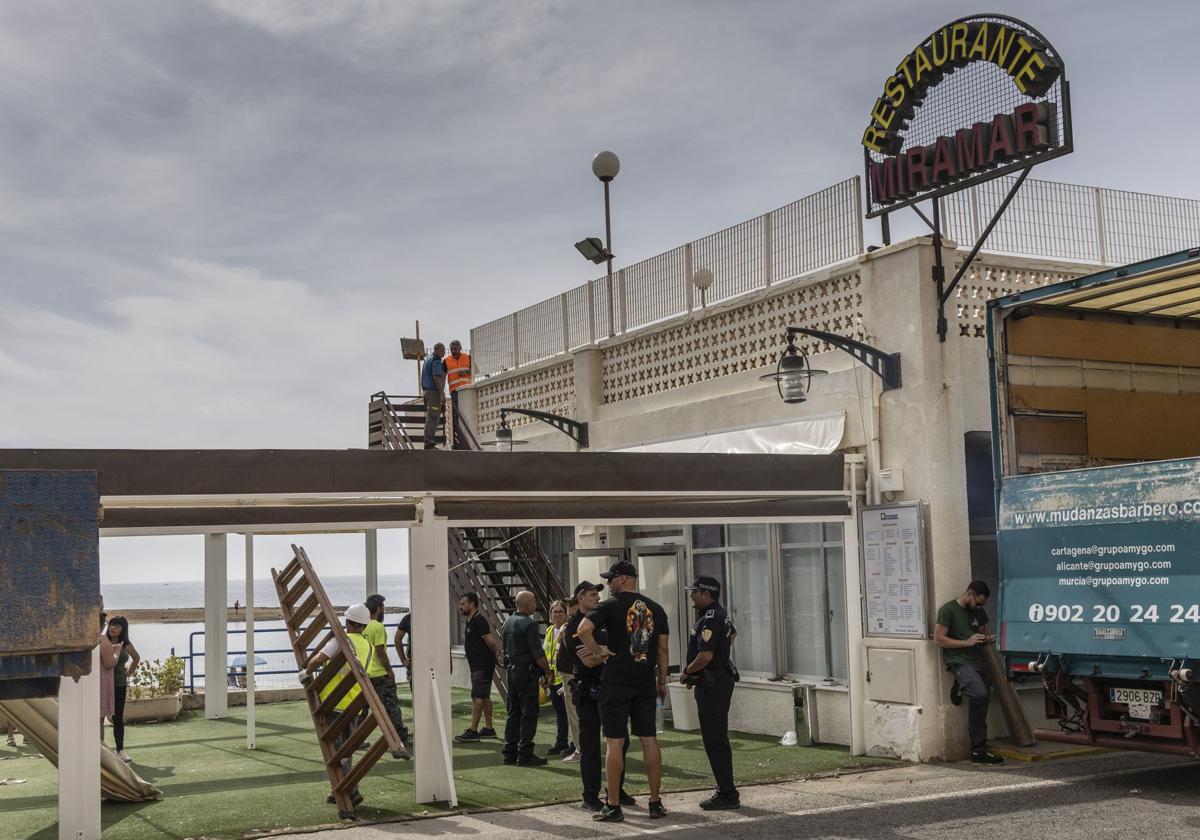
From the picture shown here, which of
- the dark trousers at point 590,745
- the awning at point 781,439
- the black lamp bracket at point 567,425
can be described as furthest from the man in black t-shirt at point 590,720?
the black lamp bracket at point 567,425

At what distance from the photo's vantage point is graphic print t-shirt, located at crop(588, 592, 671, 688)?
30.6 feet

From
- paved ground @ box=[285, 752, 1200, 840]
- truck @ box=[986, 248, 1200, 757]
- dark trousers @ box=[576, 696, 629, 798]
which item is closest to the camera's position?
paved ground @ box=[285, 752, 1200, 840]

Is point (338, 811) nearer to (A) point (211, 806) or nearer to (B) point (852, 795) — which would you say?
(A) point (211, 806)

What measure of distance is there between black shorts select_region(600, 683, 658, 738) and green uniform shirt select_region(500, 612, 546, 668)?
3210 mm

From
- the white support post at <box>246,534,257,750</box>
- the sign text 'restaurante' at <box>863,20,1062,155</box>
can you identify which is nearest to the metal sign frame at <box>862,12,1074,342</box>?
the sign text 'restaurante' at <box>863,20,1062,155</box>

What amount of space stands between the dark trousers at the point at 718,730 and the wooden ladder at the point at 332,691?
2.27 m

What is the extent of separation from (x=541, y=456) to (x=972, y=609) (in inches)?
166

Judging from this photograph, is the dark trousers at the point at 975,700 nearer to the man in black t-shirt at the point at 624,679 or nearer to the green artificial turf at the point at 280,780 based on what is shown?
the green artificial turf at the point at 280,780

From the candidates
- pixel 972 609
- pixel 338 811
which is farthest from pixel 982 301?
pixel 338 811

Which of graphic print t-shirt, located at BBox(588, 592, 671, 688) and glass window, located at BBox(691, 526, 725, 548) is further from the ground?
glass window, located at BBox(691, 526, 725, 548)

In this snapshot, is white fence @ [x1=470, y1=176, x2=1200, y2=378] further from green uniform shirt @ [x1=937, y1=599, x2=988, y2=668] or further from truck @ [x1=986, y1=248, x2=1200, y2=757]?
green uniform shirt @ [x1=937, y1=599, x2=988, y2=668]

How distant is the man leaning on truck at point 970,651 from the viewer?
448 inches

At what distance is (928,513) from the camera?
11867 millimetres

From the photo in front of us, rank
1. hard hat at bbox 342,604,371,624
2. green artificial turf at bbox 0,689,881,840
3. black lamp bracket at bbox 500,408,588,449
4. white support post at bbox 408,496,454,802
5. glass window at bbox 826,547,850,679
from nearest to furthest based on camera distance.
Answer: green artificial turf at bbox 0,689,881,840 < white support post at bbox 408,496,454,802 < hard hat at bbox 342,604,371,624 < glass window at bbox 826,547,850,679 < black lamp bracket at bbox 500,408,588,449
